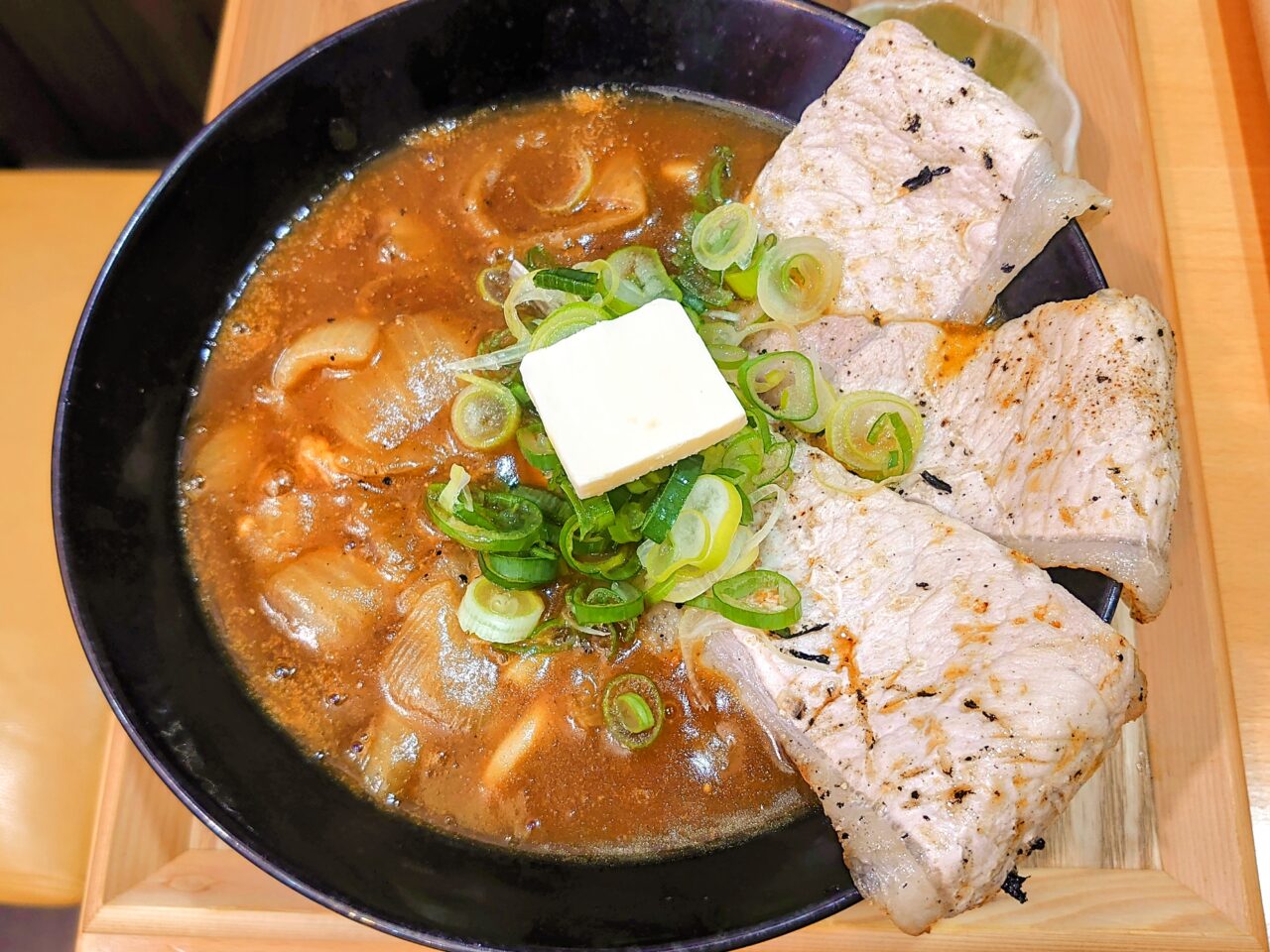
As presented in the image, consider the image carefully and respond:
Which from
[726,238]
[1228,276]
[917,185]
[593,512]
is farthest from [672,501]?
[1228,276]

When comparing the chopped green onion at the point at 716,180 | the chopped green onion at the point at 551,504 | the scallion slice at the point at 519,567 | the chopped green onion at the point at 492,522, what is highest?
the chopped green onion at the point at 716,180

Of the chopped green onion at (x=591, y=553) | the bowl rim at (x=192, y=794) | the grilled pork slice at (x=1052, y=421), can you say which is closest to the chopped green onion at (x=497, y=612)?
the chopped green onion at (x=591, y=553)

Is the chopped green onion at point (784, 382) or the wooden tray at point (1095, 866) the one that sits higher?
the chopped green onion at point (784, 382)

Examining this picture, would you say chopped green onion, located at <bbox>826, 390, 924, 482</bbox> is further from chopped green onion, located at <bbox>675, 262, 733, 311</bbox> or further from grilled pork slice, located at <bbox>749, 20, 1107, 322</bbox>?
chopped green onion, located at <bbox>675, 262, 733, 311</bbox>

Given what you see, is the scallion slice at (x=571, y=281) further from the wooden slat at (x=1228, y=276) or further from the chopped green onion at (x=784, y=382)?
the wooden slat at (x=1228, y=276)

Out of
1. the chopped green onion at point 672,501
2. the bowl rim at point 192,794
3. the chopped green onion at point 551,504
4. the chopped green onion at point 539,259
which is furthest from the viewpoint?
the chopped green onion at point 539,259

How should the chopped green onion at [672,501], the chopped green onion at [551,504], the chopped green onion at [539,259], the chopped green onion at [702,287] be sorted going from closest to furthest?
the chopped green onion at [672,501]
the chopped green onion at [551,504]
the chopped green onion at [702,287]
the chopped green onion at [539,259]
